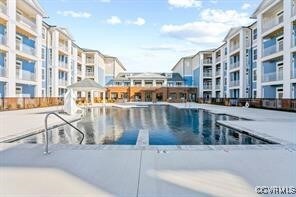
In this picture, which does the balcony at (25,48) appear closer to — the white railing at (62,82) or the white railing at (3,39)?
the white railing at (3,39)

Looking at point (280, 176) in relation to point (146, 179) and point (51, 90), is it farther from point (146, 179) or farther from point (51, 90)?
point (51, 90)

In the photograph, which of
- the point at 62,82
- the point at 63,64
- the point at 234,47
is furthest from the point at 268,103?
the point at 63,64

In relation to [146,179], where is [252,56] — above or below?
above

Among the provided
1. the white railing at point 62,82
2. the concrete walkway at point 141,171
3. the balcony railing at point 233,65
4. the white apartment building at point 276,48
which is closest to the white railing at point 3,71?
the white railing at point 62,82

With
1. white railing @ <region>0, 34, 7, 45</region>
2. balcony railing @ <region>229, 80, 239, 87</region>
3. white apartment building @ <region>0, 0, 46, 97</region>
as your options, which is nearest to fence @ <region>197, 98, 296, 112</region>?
balcony railing @ <region>229, 80, 239, 87</region>

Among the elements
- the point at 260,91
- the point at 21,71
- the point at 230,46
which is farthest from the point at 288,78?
the point at 21,71

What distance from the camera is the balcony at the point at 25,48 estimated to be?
29.5m

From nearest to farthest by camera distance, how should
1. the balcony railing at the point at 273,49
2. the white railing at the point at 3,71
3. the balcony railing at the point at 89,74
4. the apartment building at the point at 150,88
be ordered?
the white railing at the point at 3,71 → the balcony railing at the point at 273,49 → the balcony railing at the point at 89,74 → the apartment building at the point at 150,88

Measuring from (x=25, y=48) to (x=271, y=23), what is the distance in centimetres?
2600

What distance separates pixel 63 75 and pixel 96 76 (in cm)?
1521

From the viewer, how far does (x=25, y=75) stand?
31.3 metres

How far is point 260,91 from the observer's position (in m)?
33.2

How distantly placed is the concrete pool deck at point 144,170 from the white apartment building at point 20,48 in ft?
70.1

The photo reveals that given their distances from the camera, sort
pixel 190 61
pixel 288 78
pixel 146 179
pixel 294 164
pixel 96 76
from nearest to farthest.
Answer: pixel 146 179 → pixel 294 164 → pixel 288 78 → pixel 96 76 → pixel 190 61
